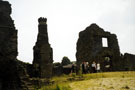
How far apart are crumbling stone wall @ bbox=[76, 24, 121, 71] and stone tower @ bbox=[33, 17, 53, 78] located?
228 inches

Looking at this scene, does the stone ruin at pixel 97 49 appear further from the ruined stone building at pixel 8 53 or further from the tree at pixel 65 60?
the tree at pixel 65 60

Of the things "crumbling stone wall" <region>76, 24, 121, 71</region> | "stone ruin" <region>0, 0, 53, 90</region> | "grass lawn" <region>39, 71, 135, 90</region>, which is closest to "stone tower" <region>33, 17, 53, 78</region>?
"stone ruin" <region>0, 0, 53, 90</region>

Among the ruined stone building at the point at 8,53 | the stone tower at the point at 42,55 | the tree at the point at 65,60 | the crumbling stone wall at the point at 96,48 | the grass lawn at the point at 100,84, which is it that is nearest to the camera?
the grass lawn at the point at 100,84

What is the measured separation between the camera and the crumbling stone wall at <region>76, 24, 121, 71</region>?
20438 millimetres

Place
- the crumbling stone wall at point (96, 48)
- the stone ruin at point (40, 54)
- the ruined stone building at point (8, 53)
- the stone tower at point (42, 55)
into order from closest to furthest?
1. the ruined stone building at point (8, 53)
2. the stone ruin at point (40, 54)
3. the stone tower at point (42, 55)
4. the crumbling stone wall at point (96, 48)

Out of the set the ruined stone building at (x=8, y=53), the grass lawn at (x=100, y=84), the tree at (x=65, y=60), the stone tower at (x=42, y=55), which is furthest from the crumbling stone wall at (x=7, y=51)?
the tree at (x=65, y=60)

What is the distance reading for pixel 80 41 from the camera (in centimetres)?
2230

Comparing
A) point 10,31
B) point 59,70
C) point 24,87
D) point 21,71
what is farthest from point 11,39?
point 59,70

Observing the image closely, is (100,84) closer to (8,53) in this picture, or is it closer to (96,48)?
(8,53)

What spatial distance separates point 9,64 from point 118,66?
15.8 metres

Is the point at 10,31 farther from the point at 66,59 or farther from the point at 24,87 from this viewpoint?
the point at 66,59

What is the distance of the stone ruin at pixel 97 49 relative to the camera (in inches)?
805

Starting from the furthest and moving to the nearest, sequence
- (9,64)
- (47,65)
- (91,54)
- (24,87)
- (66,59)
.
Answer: (66,59) < (91,54) < (47,65) < (9,64) < (24,87)

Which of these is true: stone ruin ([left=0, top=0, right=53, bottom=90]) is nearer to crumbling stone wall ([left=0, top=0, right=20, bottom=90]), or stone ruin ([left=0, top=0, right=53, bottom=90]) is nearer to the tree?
crumbling stone wall ([left=0, top=0, right=20, bottom=90])
